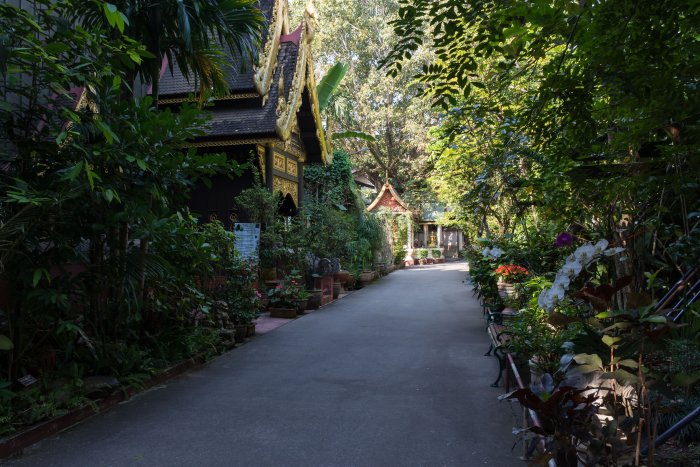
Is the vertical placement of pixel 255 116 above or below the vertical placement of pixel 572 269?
above

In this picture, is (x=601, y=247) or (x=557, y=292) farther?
(x=557, y=292)

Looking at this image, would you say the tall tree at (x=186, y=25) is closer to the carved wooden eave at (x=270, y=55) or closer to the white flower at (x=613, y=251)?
the white flower at (x=613, y=251)

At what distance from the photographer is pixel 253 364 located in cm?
746

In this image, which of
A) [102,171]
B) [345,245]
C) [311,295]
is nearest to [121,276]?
[102,171]

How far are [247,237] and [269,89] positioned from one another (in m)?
3.94

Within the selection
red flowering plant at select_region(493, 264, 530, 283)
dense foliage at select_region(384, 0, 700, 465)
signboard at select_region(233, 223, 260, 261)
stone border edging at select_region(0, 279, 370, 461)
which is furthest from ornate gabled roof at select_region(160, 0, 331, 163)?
dense foliage at select_region(384, 0, 700, 465)

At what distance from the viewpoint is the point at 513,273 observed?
9102mm

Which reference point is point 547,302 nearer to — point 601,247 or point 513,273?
point 601,247

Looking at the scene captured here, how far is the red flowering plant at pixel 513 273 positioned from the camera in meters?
8.98

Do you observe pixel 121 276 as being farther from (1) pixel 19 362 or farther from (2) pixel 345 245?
(2) pixel 345 245

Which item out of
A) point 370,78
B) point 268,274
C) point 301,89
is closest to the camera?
point 268,274

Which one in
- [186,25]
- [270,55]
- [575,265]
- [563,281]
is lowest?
[563,281]

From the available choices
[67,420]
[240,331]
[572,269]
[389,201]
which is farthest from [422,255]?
[572,269]

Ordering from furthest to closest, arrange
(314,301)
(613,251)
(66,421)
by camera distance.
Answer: (314,301) < (66,421) < (613,251)
